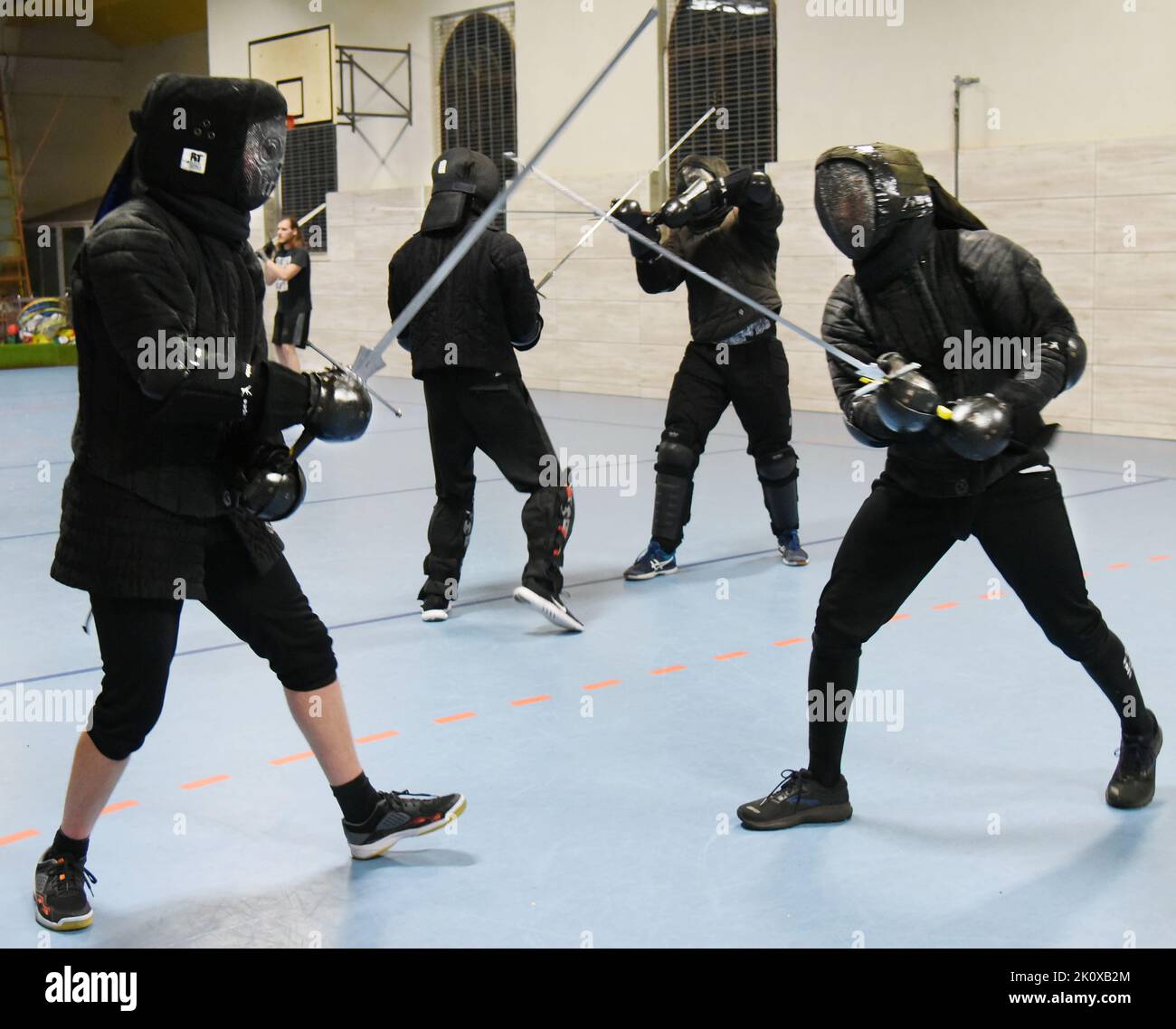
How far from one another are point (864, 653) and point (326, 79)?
12.2 metres

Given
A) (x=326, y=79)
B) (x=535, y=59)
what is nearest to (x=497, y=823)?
(x=535, y=59)

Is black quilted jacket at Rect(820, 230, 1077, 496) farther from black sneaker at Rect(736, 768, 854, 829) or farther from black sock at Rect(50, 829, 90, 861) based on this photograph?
black sock at Rect(50, 829, 90, 861)

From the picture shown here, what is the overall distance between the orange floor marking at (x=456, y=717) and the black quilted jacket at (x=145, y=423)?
53.9 inches

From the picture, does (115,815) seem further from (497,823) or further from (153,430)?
(153,430)

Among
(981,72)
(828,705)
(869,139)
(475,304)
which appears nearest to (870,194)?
(828,705)

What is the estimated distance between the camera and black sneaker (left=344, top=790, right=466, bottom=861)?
118 inches

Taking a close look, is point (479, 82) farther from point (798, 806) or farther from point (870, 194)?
point (798, 806)

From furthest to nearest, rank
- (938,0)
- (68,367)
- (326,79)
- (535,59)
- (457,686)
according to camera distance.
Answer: (68,367)
(326,79)
(535,59)
(938,0)
(457,686)

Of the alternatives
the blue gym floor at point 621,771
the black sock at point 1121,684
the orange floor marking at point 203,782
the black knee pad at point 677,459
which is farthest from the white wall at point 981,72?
the orange floor marking at point 203,782

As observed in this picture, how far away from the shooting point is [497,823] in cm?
320

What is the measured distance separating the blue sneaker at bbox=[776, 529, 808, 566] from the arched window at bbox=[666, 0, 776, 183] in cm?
608

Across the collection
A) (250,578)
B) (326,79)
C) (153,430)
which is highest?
(326,79)

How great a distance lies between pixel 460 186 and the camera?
16.1ft

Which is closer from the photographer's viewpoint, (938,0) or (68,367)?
(938,0)
